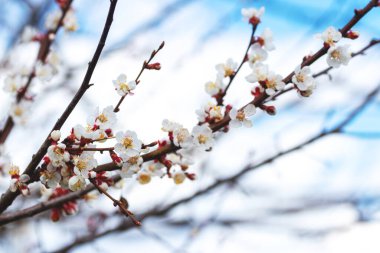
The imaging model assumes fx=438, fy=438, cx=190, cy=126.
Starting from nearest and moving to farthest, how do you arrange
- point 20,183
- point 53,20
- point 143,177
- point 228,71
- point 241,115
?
point 20,183 → point 241,115 → point 228,71 → point 143,177 → point 53,20

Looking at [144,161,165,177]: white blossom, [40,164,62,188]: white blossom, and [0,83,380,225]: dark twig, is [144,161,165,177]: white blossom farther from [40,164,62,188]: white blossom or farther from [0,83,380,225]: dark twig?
[40,164,62,188]: white blossom

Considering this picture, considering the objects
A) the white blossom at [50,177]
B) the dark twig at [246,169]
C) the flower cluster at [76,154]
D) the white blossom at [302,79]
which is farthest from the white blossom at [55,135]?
the dark twig at [246,169]

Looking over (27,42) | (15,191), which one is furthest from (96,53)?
(27,42)

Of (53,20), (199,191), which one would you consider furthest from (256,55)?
(53,20)

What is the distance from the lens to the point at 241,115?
A: 1.42 metres

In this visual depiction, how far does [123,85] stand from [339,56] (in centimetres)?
72

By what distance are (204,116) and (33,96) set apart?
114 cm

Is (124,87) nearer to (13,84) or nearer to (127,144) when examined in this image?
(127,144)

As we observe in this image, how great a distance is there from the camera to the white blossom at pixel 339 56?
1.45 metres

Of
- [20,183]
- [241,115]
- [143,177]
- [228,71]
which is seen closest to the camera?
[20,183]

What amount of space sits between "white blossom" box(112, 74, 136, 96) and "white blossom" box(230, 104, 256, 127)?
1.08 feet

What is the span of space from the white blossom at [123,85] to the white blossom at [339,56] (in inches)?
25.9

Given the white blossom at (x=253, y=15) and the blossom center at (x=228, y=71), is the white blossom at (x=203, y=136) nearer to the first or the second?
the blossom center at (x=228, y=71)

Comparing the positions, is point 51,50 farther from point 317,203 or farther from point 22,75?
point 317,203
